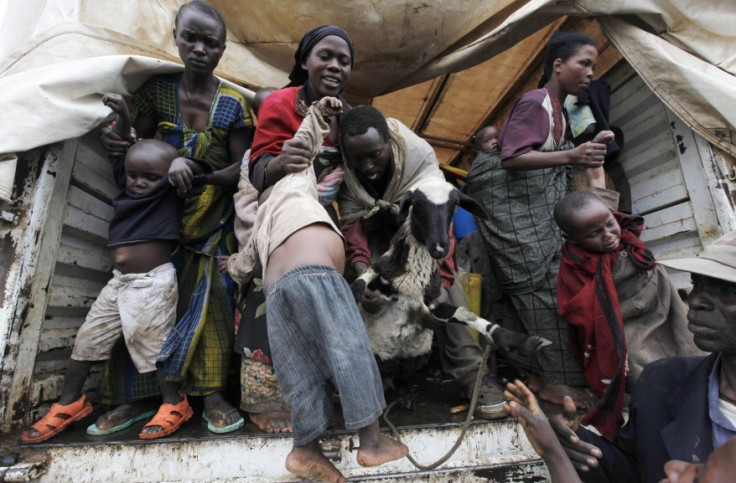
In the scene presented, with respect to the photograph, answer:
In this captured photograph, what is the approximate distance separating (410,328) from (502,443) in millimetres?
675

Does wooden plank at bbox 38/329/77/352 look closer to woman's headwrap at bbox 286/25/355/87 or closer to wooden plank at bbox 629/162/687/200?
woman's headwrap at bbox 286/25/355/87

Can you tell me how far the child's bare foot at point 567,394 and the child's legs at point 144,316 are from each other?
7.21ft

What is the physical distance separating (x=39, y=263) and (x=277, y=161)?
136cm

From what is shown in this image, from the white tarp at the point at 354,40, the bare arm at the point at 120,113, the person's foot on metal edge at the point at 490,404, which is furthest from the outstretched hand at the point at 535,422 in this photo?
the bare arm at the point at 120,113

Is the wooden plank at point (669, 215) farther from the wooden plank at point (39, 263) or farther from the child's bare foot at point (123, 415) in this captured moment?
the wooden plank at point (39, 263)

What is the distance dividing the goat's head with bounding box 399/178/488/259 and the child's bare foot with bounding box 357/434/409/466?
924 mm

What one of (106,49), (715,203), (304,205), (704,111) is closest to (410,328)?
(304,205)

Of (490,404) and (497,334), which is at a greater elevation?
(497,334)

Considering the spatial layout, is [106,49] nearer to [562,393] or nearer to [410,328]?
[410,328]

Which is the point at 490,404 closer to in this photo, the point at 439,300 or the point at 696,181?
the point at 439,300

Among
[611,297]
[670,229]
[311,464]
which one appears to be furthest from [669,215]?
[311,464]

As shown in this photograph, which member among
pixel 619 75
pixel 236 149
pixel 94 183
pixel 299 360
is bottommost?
pixel 299 360

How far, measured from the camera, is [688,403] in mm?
1334

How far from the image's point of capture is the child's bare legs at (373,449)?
1144 millimetres
